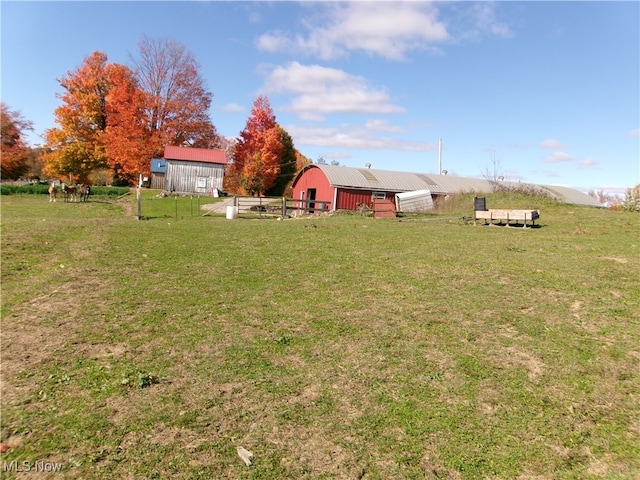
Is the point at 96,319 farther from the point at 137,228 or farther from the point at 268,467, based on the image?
the point at 137,228

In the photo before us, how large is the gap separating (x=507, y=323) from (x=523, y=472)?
9.87ft

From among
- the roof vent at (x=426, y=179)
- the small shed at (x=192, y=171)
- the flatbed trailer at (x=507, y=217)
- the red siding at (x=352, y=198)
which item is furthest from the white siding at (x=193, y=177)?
the flatbed trailer at (x=507, y=217)

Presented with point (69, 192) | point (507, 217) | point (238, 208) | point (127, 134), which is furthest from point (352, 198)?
point (127, 134)

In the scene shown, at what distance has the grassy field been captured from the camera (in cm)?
316

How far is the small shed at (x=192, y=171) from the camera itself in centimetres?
3981

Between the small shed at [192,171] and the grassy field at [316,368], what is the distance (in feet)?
108

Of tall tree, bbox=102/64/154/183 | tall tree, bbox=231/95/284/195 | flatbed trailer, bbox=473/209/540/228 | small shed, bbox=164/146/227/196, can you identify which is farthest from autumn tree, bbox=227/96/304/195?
flatbed trailer, bbox=473/209/540/228

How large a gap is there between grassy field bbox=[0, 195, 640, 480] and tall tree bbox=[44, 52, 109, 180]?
144 ft

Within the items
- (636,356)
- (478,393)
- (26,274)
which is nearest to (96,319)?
(26,274)

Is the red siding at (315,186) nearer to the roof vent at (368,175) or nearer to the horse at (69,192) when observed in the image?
the roof vent at (368,175)

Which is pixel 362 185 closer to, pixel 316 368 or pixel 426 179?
pixel 426 179

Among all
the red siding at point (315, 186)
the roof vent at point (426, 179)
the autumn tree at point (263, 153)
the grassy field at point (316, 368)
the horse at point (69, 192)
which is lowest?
the grassy field at point (316, 368)

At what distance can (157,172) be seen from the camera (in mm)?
41719

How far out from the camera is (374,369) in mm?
4531
